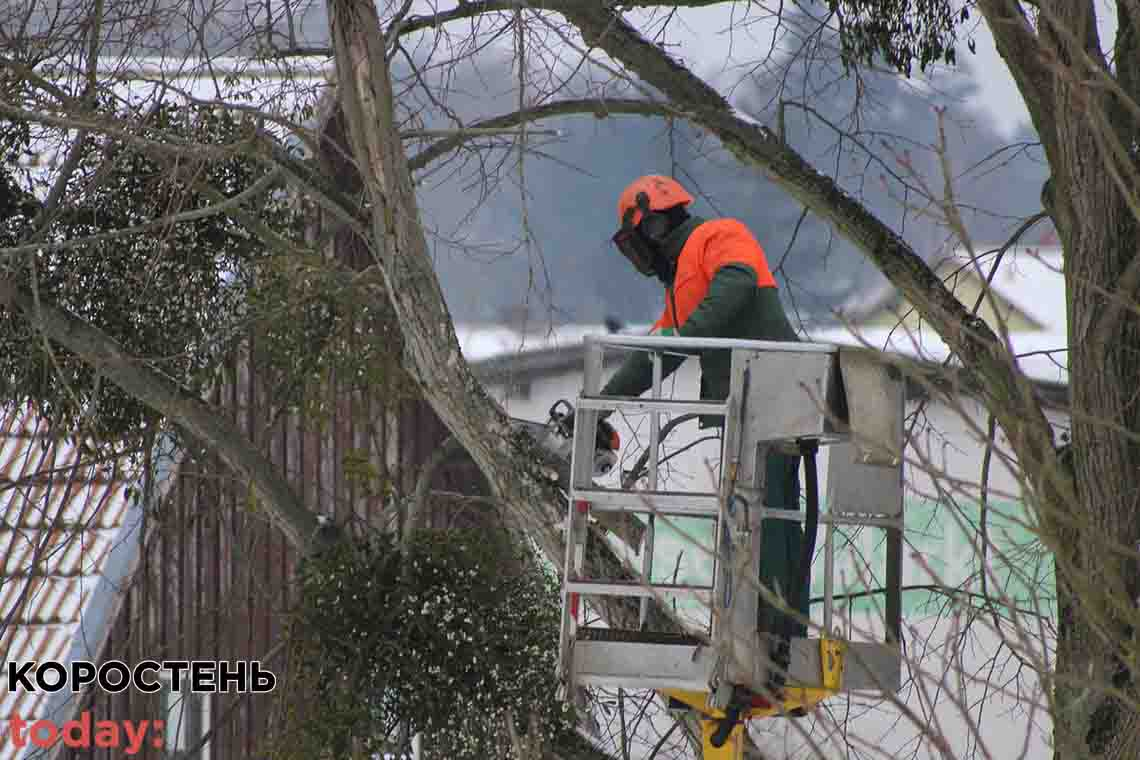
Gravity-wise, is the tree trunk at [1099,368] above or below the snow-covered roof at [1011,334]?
below

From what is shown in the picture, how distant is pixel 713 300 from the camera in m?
4.94

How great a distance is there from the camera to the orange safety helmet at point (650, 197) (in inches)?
199

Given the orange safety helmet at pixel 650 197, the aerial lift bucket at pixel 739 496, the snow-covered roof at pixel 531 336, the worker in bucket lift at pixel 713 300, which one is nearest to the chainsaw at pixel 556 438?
the snow-covered roof at pixel 531 336

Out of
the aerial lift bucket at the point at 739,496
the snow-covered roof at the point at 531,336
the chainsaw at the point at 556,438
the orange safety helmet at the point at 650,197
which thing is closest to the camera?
the aerial lift bucket at the point at 739,496

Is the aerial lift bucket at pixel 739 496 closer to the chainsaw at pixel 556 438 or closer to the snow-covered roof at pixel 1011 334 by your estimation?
the chainsaw at pixel 556 438

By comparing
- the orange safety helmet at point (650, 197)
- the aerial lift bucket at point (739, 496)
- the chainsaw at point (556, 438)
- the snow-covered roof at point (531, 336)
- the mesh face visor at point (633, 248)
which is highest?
the snow-covered roof at point (531, 336)

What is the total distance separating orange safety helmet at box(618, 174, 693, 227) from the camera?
506 centimetres

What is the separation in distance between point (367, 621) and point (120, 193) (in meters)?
2.09

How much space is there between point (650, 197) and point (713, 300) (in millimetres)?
385

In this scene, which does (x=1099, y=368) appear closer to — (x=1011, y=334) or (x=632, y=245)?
(x=632, y=245)

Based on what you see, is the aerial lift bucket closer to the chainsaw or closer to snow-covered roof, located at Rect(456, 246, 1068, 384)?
the chainsaw

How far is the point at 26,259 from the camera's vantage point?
6.72m

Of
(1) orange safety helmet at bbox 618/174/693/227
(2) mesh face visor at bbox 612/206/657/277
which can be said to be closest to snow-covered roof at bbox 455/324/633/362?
(2) mesh face visor at bbox 612/206/657/277

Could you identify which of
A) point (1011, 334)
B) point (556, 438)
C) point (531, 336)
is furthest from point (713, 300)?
point (1011, 334)
